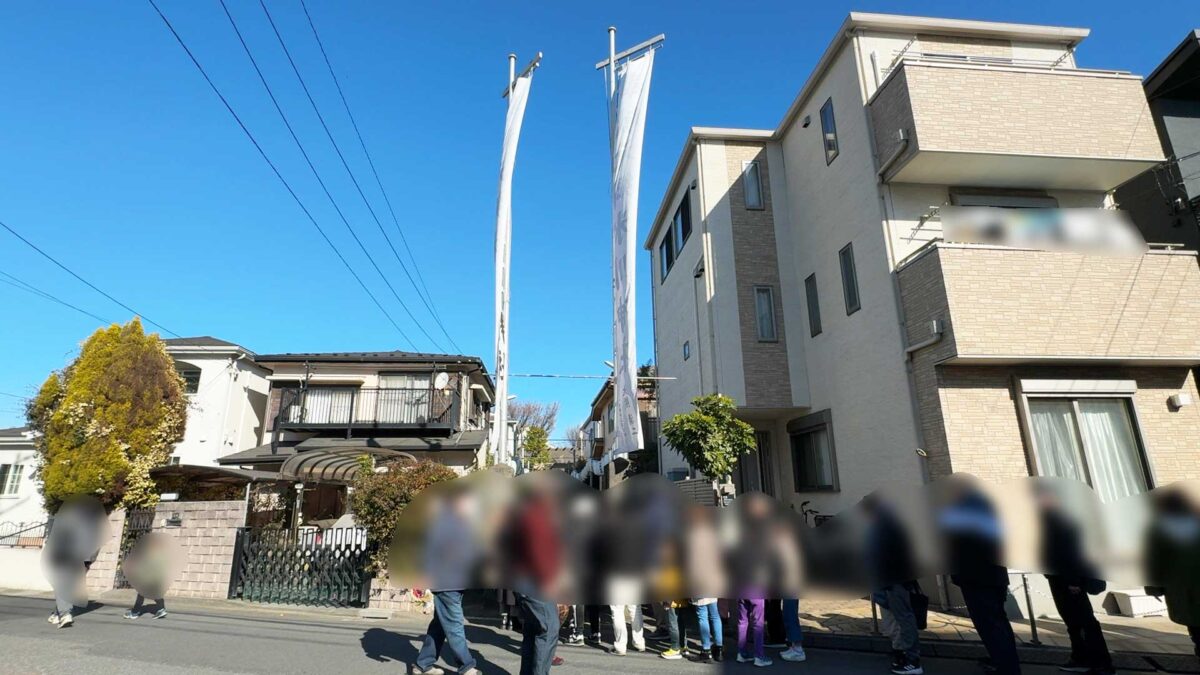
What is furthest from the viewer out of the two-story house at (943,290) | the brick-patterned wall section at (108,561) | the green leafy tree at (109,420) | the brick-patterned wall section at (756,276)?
the brick-patterned wall section at (756,276)

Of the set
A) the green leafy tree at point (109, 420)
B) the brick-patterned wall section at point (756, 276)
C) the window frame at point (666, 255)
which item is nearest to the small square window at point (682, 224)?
the window frame at point (666, 255)

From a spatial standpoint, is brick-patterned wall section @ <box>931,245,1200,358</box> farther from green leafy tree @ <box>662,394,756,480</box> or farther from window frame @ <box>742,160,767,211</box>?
window frame @ <box>742,160,767,211</box>

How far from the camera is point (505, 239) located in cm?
1184

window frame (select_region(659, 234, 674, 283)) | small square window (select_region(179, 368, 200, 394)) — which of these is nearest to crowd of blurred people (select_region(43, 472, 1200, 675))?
window frame (select_region(659, 234, 674, 283))

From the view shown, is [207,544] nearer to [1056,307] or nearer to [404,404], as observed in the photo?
[404,404]

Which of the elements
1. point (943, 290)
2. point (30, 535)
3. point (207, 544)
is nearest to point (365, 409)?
point (30, 535)

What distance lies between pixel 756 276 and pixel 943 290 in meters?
5.21

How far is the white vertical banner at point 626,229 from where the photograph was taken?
396 inches

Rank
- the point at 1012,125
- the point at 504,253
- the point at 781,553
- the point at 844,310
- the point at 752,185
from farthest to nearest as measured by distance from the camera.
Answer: the point at 752,185
the point at 504,253
the point at 844,310
the point at 1012,125
the point at 781,553

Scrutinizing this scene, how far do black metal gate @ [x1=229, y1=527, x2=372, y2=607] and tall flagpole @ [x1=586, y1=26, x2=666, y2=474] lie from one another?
482 cm

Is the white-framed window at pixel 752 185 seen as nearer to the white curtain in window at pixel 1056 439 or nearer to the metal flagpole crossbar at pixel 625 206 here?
the metal flagpole crossbar at pixel 625 206

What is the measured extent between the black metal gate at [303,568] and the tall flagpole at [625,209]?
15.8ft

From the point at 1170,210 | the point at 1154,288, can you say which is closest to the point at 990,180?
the point at 1154,288

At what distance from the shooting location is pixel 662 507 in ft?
18.0
